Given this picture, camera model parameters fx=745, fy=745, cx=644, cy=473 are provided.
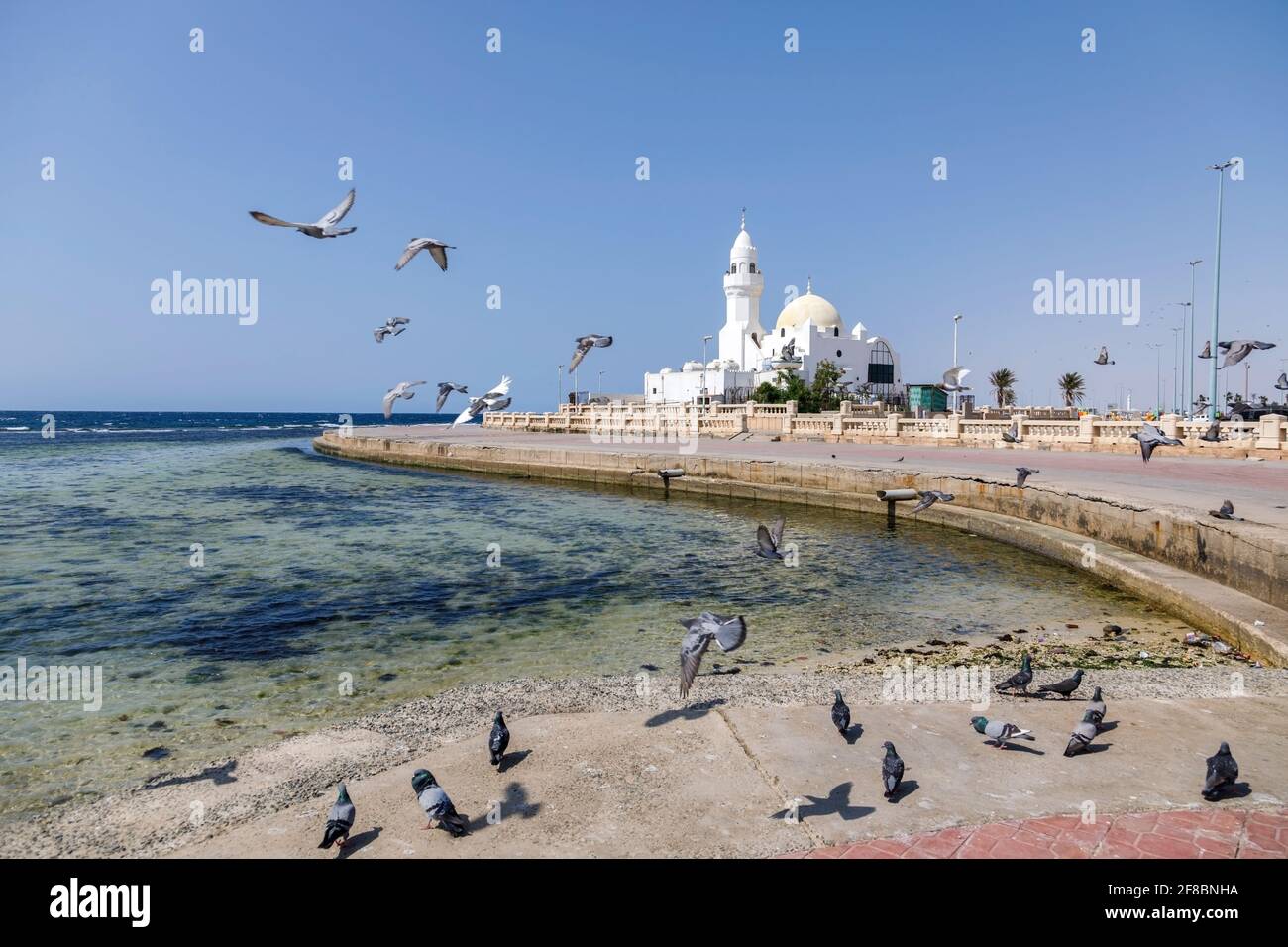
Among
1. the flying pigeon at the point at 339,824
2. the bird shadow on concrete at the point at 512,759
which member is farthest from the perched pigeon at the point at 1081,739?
the flying pigeon at the point at 339,824

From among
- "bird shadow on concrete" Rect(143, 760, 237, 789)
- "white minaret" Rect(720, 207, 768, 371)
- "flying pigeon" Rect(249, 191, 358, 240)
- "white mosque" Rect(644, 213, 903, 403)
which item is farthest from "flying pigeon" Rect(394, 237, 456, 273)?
"white minaret" Rect(720, 207, 768, 371)

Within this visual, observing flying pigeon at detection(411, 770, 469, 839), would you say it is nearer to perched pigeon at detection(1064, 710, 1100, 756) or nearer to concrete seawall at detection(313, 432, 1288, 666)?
perched pigeon at detection(1064, 710, 1100, 756)

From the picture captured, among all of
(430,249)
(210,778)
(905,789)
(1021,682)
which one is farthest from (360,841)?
(430,249)

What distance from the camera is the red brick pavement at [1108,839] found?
130 inches

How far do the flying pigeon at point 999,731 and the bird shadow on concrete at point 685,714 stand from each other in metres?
1.82

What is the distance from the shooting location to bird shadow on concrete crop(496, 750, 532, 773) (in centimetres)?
458

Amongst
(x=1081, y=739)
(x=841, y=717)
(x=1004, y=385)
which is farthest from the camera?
(x=1004, y=385)

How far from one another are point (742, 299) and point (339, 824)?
9760 centimetres

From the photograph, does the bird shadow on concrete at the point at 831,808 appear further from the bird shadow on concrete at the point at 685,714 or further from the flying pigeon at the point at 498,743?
the flying pigeon at the point at 498,743

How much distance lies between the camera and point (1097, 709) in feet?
15.9

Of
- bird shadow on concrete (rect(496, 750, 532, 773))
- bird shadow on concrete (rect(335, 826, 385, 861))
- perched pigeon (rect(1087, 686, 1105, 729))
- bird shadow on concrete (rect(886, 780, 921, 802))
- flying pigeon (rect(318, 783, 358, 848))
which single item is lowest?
bird shadow on concrete (rect(335, 826, 385, 861))

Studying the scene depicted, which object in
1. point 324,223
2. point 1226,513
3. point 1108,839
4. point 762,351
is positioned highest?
point 762,351

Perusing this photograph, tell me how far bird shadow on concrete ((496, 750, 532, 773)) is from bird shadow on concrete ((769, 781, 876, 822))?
1.67 metres

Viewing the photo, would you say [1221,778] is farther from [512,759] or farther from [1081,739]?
[512,759]
